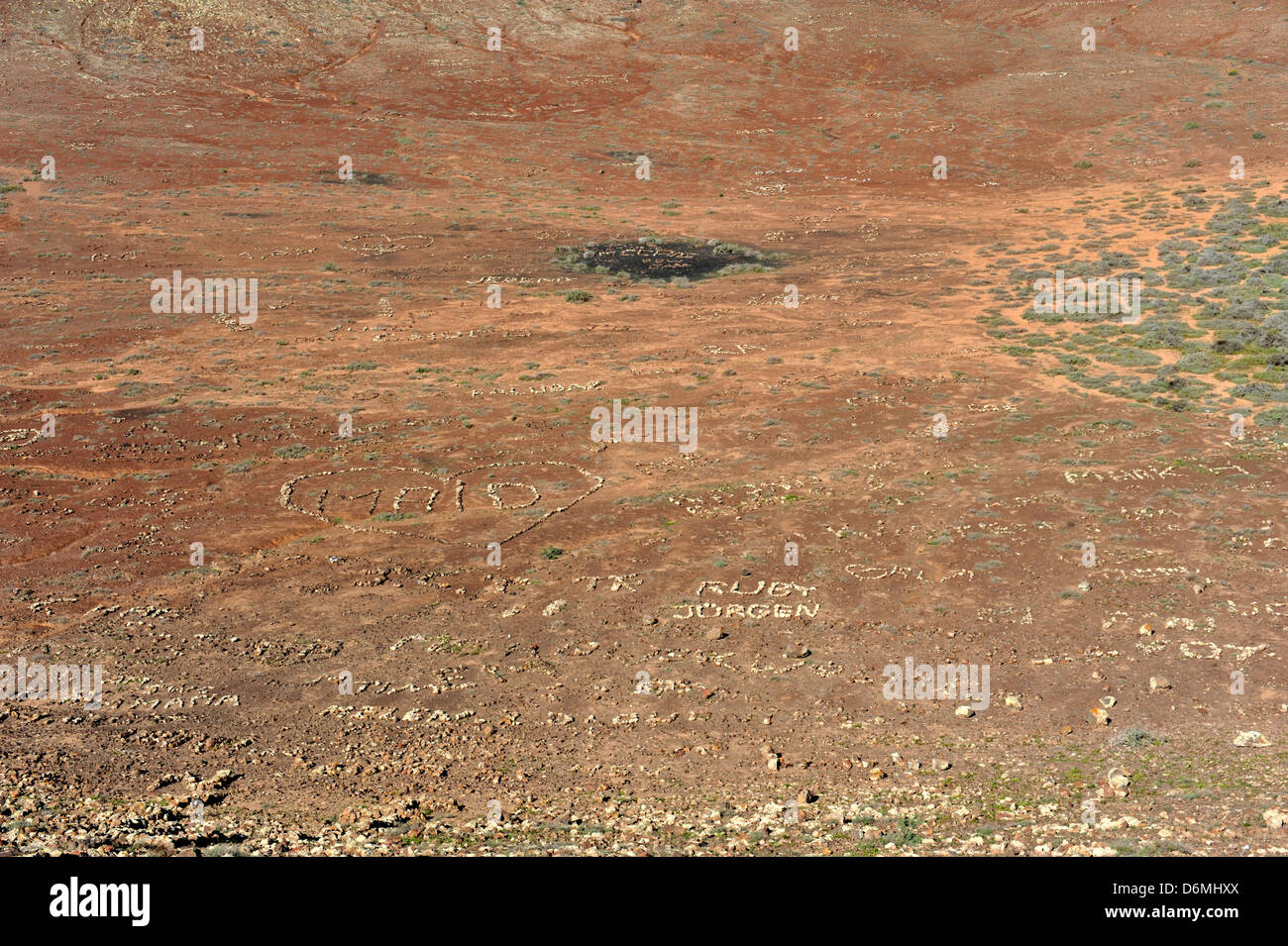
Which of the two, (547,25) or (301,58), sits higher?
(547,25)

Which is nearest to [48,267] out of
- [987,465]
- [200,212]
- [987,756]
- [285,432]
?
[200,212]

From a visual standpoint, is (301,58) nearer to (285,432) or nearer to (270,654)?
(285,432)

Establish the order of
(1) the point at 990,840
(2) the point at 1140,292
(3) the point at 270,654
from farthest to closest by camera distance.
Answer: (2) the point at 1140,292, (3) the point at 270,654, (1) the point at 990,840

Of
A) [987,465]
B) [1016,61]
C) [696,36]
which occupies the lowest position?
[987,465]

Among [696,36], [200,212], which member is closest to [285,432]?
[200,212]

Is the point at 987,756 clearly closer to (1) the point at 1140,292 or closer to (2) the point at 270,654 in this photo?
(2) the point at 270,654

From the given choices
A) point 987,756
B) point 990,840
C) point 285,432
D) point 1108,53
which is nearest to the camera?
point 990,840

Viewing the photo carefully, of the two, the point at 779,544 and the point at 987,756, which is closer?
the point at 987,756
